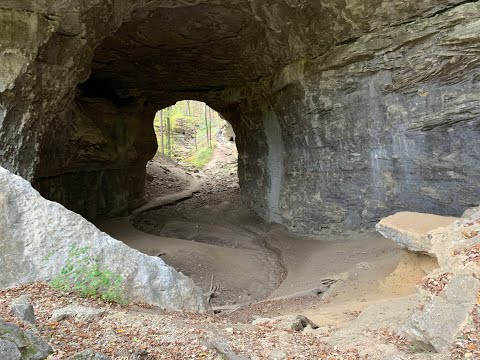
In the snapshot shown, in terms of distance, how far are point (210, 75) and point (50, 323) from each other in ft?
45.0

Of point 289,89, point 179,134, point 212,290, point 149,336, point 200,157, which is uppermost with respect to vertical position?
point 289,89

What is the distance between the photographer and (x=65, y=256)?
513 centimetres

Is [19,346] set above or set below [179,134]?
below

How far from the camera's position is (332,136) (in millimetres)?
11539

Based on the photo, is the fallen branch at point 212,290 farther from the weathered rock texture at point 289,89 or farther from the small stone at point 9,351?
the small stone at point 9,351

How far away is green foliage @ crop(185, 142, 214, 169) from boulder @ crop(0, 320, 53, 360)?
1066 inches

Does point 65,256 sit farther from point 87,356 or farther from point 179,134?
point 179,134

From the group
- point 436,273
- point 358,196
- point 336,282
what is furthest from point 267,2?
point 436,273

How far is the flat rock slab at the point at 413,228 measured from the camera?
19.6ft

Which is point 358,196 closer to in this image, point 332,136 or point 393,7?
point 332,136

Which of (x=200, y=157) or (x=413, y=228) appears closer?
(x=413, y=228)

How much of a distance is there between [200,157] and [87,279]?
2732cm

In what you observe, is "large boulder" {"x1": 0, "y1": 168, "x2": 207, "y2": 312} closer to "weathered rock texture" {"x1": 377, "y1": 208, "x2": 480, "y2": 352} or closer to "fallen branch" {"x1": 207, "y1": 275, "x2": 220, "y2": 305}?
"fallen branch" {"x1": 207, "y1": 275, "x2": 220, "y2": 305}

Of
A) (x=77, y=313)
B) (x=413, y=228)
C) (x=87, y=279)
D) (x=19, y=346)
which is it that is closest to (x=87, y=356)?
(x=19, y=346)
